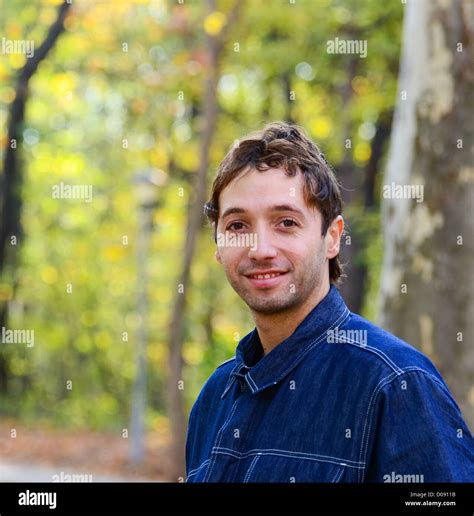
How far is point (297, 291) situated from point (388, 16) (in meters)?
13.5

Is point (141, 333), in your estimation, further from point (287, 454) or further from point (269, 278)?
point (287, 454)

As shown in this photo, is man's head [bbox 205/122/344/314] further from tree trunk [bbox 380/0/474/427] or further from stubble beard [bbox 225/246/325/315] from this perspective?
tree trunk [bbox 380/0/474/427]

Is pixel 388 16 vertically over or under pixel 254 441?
over

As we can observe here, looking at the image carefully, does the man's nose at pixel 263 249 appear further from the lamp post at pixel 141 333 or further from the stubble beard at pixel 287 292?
the lamp post at pixel 141 333

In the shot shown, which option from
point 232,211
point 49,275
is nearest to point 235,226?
point 232,211

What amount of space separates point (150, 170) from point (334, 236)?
522 inches

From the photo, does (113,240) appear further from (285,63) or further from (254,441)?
(254,441)

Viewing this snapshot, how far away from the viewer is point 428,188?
6.94m

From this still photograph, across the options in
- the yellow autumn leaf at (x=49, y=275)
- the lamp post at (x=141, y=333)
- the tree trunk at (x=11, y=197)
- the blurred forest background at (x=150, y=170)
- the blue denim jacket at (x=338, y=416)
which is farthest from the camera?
the yellow autumn leaf at (x=49, y=275)

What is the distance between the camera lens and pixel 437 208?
270 inches

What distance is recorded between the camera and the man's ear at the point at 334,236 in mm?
2371

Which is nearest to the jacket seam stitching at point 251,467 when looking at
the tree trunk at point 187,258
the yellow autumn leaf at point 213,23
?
the tree trunk at point 187,258

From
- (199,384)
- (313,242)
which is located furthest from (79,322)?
(313,242)

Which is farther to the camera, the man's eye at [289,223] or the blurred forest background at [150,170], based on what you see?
the blurred forest background at [150,170]
